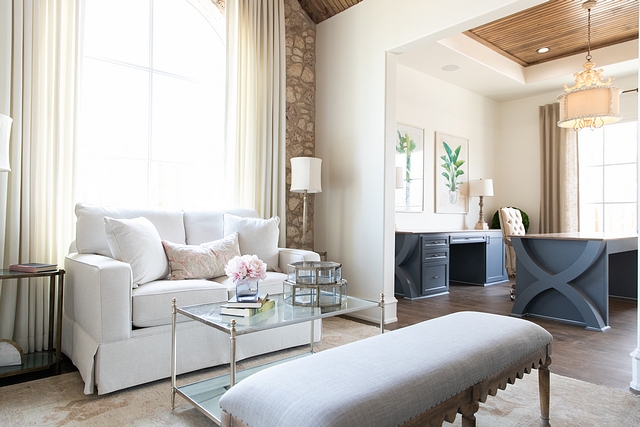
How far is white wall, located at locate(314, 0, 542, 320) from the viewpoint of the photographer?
12.1ft

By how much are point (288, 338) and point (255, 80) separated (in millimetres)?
2312

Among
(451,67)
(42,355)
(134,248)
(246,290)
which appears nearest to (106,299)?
(134,248)

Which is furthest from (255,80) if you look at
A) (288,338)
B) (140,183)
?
(288,338)

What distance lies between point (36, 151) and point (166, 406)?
6.09ft

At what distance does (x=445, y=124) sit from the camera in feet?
19.9

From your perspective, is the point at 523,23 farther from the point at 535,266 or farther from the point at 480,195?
the point at 535,266

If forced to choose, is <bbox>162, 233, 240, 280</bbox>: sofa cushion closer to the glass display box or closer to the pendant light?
the glass display box

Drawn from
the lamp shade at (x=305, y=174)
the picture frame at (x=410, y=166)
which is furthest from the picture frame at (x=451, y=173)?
the lamp shade at (x=305, y=174)

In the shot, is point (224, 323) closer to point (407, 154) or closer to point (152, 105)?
point (152, 105)

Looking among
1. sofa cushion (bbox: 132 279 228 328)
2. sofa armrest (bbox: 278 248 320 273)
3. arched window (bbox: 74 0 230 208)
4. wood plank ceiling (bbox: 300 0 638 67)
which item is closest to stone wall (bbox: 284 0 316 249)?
wood plank ceiling (bbox: 300 0 638 67)

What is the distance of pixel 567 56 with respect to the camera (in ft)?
18.8

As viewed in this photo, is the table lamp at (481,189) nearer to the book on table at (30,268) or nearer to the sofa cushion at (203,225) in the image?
the sofa cushion at (203,225)

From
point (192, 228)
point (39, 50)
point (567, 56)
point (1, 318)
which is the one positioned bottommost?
point (1, 318)

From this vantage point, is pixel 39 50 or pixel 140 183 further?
pixel 140 183
